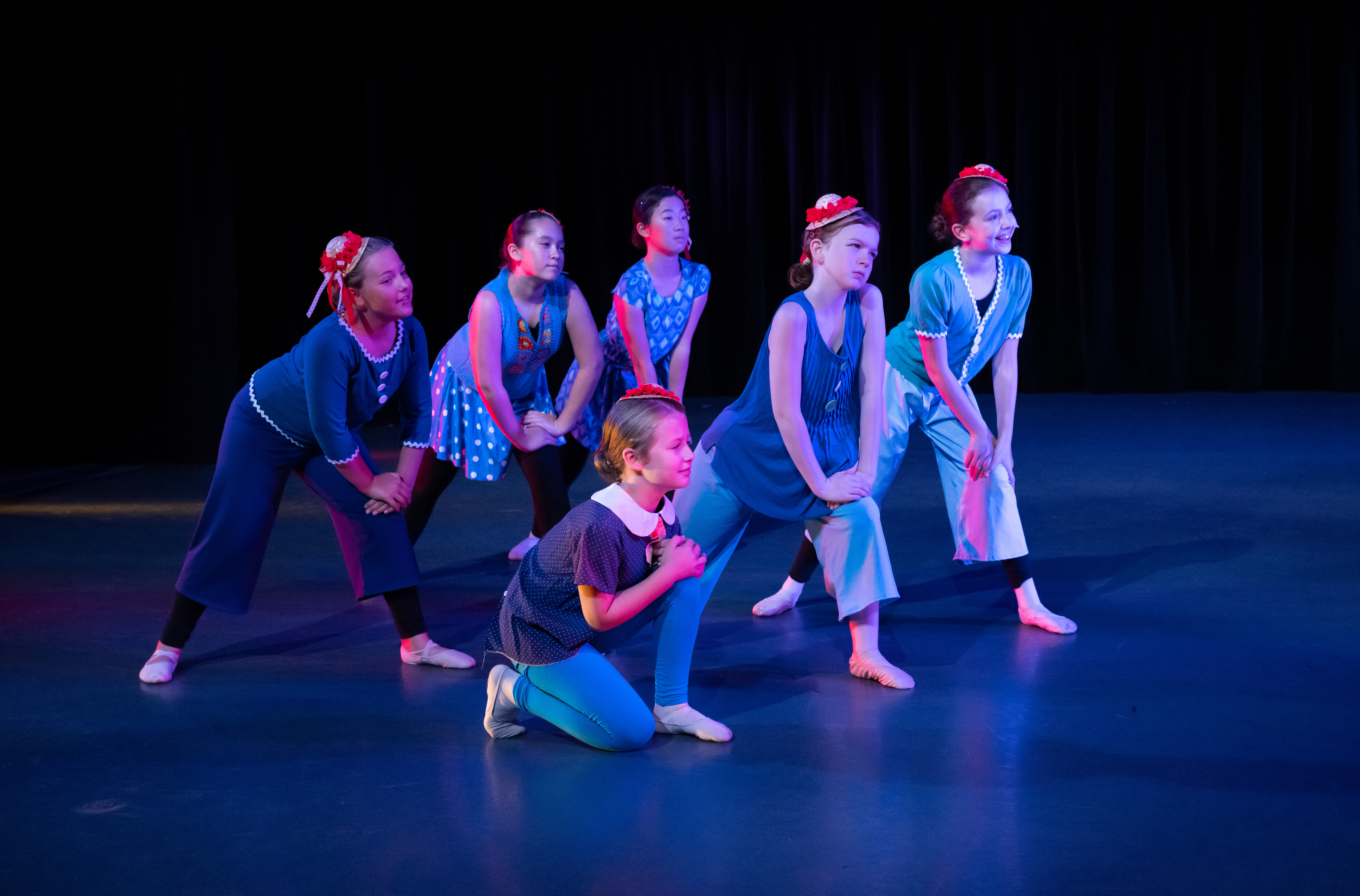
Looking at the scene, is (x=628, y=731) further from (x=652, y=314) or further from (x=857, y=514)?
(x=652, y=314)

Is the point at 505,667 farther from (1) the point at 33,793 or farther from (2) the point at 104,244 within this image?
(2) the point at 104,244

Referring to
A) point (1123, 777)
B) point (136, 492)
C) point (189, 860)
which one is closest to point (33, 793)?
point (189, 860)

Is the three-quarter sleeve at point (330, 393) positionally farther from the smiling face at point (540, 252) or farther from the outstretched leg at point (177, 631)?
the smiling face at point (540, 252)

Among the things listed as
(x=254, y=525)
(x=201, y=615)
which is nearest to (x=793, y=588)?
(x=254, y=525)

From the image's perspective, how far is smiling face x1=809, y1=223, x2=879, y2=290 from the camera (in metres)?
2.85

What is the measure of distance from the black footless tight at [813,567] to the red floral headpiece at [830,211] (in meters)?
0.86

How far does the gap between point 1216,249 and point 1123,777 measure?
736cm

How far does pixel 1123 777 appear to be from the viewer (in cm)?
236

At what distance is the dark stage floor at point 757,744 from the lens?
2.06 meters

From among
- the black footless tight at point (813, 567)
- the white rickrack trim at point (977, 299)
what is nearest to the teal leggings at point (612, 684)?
the black footless tight at point (813, 567)

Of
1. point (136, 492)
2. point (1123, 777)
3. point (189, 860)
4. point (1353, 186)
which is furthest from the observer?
point (1353, 186)

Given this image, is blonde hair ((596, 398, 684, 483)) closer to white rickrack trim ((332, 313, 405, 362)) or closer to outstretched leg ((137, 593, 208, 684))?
white rickrack trim ((332, 313, 405, 362))

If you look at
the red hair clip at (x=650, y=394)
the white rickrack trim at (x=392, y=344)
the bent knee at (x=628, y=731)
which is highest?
the white rickrack trim at (x=392, y=344)

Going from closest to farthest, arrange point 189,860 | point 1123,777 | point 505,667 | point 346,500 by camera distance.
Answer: point 189,860, point 1123,777, point 505,667, point 346,500
